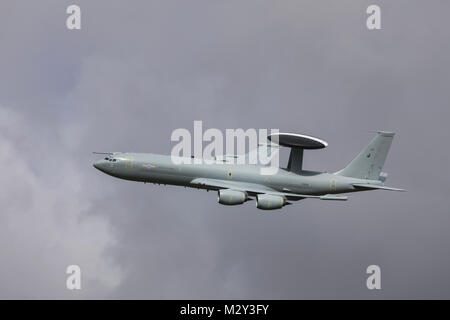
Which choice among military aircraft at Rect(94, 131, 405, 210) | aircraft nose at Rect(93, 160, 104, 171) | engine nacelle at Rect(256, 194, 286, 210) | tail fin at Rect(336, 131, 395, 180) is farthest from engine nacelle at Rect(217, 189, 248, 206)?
tail fin at Rect(336, 131, 395, 180)

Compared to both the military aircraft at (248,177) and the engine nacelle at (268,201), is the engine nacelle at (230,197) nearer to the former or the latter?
the military aircraft at (248,177)

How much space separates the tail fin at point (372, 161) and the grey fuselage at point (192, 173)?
4.94 m

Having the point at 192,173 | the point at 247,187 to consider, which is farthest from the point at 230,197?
the point at 192,173

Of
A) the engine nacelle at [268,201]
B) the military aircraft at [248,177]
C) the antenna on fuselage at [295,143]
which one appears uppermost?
the antenna on fuselage at [295,143]

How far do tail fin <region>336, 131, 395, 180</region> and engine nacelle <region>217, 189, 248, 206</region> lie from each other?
15.1 meters

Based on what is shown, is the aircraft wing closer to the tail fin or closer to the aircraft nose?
the tail fin

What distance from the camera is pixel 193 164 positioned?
367ft

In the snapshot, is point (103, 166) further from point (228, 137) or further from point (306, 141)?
point (306, 141)

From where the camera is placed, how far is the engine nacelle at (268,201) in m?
112

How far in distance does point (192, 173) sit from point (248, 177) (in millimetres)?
6838

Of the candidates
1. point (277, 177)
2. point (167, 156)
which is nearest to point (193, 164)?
point (167, 156)

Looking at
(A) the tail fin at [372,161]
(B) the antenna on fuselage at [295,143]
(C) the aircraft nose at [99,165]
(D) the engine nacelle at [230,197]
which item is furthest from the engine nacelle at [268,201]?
(C) the aircraft nose at [99,165]

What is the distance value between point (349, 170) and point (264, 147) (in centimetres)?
1097

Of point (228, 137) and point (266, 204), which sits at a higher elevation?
point (228, 137)
